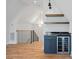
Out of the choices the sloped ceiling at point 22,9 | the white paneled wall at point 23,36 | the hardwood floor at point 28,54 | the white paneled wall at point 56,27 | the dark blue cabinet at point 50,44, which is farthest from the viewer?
the white paneled wall at point 23,36

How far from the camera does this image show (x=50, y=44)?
23.9 ft

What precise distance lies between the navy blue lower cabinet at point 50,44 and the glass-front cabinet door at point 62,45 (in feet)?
0.53

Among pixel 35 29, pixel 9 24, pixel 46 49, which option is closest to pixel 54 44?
pixel 46 49

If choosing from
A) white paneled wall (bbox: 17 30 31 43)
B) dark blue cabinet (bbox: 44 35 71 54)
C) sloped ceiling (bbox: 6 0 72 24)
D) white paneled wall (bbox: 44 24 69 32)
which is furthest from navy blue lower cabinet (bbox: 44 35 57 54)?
white paneled wall (bbox: 17 30 31 43)

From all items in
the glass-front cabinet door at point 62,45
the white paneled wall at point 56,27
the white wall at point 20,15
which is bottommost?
the glass-front cabinet door at point 62,45

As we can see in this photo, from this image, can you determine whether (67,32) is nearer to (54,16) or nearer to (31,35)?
(54,16)

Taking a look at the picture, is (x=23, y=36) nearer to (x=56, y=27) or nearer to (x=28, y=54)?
(x=56, y=27)

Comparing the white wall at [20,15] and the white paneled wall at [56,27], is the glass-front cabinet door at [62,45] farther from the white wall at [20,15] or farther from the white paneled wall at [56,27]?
the white wall at [20,15]

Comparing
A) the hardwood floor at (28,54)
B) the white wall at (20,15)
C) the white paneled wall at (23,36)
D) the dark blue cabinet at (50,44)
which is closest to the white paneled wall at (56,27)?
the dark blue cabinet at (50,44)

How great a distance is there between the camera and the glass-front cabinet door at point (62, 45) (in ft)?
23.9

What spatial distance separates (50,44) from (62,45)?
0.52 metres
